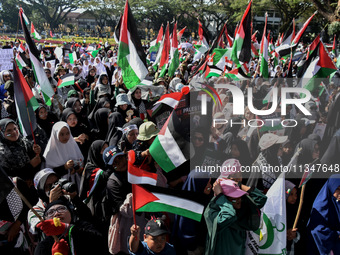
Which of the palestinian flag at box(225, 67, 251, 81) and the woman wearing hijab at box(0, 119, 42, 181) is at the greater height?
the palestinian flag at box(225, 67, 251, 81)

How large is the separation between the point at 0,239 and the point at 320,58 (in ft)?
17.6

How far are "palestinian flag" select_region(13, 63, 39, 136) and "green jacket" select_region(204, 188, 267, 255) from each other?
2375 millimetres

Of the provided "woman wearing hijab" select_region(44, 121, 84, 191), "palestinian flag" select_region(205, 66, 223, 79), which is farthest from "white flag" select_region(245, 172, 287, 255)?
"palestinian flag" select_region(205, 66, 223, 79)

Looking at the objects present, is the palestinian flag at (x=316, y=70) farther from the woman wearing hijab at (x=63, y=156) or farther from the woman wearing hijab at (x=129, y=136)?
the woman wearing hijab at (x=63, y=156)

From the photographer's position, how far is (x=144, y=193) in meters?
2.25

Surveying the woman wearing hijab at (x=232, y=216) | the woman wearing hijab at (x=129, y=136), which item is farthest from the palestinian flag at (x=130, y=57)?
the woman wearing hijab at (x=232, y=216)

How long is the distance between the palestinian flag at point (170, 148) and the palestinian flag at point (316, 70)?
10.8 ft

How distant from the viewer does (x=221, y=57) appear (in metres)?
6.70

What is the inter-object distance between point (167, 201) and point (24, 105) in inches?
90.3

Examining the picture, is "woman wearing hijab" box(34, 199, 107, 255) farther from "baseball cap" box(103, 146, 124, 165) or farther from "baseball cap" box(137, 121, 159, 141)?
"baseball cap" box(137, 121, 159, 141)

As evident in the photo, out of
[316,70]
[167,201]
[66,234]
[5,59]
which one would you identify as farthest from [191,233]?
[5,59]

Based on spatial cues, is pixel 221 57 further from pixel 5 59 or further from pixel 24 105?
pixel 5 59

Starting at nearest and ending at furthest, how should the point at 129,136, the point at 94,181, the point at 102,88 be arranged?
the point at 94,181
the point at 129,136
the point at 102,88

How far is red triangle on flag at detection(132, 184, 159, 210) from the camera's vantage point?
87.5 inches
